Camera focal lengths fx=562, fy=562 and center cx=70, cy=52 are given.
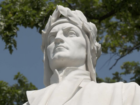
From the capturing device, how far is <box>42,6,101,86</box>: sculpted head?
22.4ft

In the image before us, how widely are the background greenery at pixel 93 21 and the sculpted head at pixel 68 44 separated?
432cm

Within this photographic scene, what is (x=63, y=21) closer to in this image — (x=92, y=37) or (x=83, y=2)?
(x=92, y=37)

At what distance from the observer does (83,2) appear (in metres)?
12.4

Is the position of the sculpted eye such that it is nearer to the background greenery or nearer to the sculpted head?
the sculpted head

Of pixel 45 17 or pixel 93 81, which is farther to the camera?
pixel 45 17

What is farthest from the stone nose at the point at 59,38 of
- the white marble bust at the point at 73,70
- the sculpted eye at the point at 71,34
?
the sculpted eye at the point at 71,34

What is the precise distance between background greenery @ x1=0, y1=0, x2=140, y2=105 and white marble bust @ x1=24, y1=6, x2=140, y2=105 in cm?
438

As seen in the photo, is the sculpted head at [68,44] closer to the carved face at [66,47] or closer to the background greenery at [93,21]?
the carved face at [66,47]

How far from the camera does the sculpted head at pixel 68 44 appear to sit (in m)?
6.82

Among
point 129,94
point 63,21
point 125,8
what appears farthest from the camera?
point 125,8

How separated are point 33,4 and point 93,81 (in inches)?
240

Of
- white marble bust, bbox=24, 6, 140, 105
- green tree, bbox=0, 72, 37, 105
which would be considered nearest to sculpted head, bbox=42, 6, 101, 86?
white marble bust, bbox=24, 6, 140, 105

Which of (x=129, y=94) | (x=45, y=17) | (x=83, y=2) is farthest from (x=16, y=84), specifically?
(x=129, y=94)

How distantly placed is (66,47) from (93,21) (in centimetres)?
584
